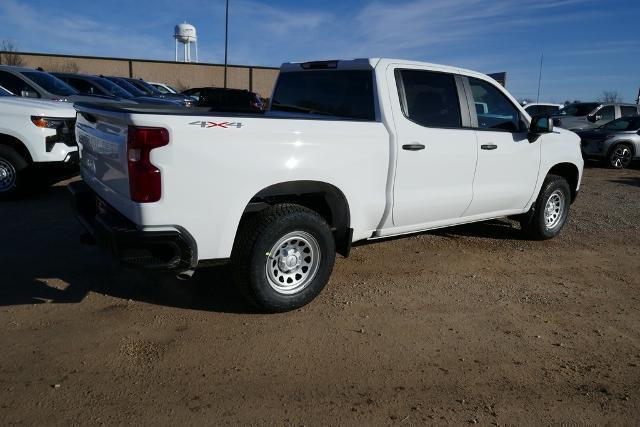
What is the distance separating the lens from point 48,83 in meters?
9.31

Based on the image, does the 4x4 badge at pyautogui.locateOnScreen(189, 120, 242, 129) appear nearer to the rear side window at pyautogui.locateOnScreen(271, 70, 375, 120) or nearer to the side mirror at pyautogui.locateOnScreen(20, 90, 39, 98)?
the rear side window at pyautogui.locateOnScreen(271, 70, 375, 120)

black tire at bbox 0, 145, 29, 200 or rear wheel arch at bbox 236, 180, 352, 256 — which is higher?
rear wheel arch at bbox 236, 180, 352, 256

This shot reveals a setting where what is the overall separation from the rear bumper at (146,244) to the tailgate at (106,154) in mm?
122

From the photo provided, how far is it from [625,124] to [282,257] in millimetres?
14235

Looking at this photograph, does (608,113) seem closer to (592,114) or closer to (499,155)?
(592,114)

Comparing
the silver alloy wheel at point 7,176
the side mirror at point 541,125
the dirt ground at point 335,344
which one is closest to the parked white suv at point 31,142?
the silver alloy wheel at point 7,176

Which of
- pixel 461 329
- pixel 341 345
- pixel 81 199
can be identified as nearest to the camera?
pixel 341 345

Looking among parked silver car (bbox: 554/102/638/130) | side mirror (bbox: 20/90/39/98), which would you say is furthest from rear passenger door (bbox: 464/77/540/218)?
parked silver car (bbox: 554/102/638/130)

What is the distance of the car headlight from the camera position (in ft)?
21.5

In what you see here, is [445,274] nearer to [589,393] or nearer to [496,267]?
[496,267]

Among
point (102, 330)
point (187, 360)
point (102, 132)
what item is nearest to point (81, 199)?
point (102, 132)

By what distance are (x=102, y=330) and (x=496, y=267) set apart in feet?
12.1

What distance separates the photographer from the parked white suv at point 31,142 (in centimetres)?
652

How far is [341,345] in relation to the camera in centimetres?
344
